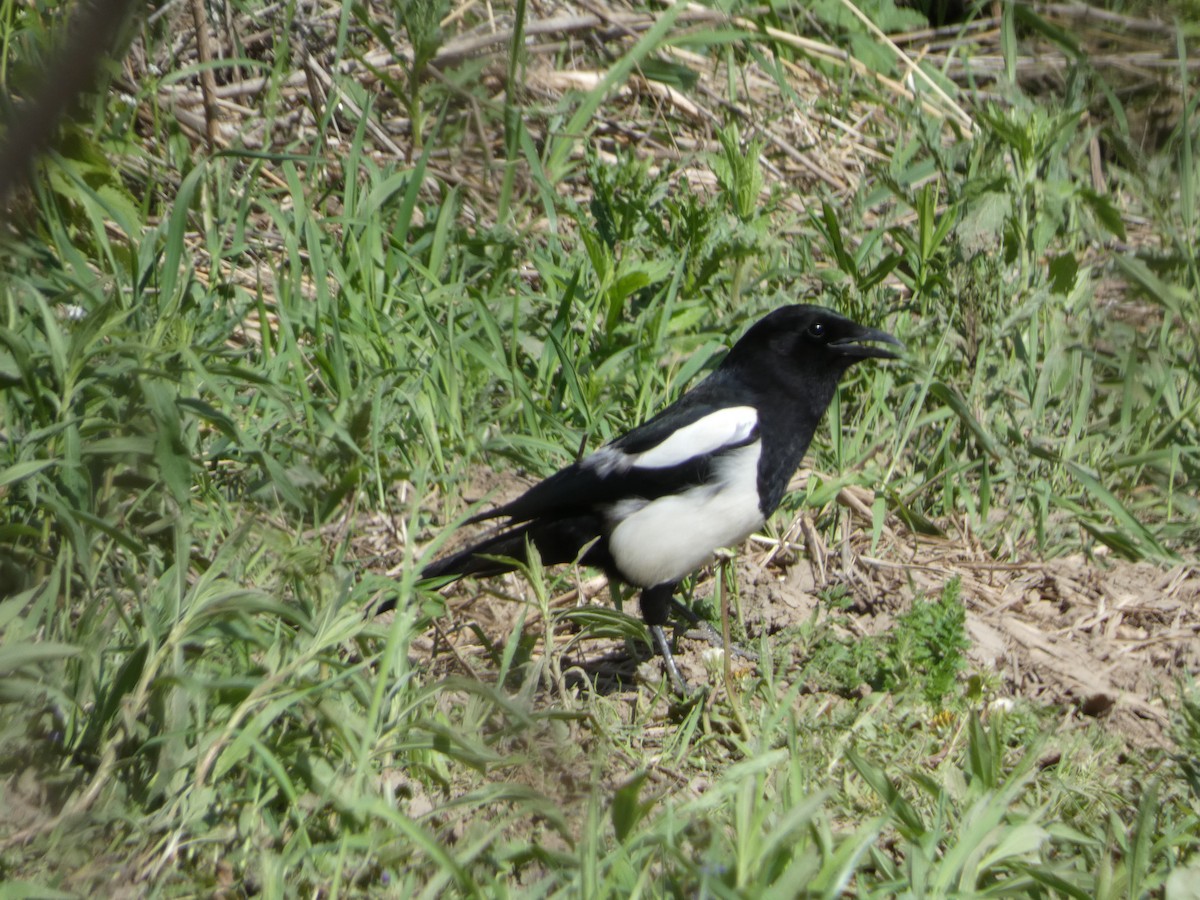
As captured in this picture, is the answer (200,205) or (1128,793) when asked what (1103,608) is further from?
(200,205)

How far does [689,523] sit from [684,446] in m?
0.19

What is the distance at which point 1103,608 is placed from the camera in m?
3.35

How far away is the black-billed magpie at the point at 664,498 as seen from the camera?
10.7 feet

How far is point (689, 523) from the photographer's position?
3258mm

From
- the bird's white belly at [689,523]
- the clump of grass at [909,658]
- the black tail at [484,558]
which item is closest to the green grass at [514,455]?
the clump of grass at [909,658]

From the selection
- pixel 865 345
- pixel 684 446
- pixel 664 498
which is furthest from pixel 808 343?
pixel 664 498

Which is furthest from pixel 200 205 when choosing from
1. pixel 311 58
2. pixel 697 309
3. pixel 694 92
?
pixel 694 92

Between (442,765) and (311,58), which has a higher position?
(311,58)

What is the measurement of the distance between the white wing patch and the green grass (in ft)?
0.85

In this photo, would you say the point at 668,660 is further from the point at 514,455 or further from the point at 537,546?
the point at 514,455

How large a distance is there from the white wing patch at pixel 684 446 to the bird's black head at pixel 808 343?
24cm

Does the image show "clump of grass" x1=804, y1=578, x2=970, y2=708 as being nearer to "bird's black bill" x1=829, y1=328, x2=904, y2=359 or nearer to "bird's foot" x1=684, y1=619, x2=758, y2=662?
"bird's foot" x1=684, y1=619, x2=758, y2=662

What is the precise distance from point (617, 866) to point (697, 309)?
230 cm

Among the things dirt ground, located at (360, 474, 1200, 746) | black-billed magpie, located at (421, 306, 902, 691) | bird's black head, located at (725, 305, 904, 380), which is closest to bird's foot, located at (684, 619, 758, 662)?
dirt ground, located at (360, 474, 1200, 746)
